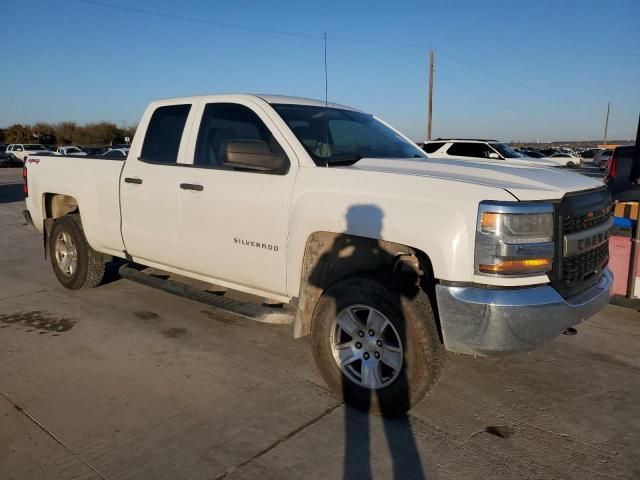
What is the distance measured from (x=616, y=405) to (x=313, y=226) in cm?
233

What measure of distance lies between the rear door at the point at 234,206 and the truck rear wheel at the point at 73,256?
182 centimetres

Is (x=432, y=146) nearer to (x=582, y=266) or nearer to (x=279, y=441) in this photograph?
(x=582, y=266)

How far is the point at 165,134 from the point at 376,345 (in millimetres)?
2781

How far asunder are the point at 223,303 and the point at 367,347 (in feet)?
4.23

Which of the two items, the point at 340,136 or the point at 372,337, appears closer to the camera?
the point at 372,337

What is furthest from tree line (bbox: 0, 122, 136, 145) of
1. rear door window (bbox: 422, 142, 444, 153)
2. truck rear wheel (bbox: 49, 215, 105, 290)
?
truck rear wheel (bbox: 49, 215, 105, 290)

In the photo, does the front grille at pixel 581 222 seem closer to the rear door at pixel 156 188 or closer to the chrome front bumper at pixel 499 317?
the chrome front bumper at pixel 499 317

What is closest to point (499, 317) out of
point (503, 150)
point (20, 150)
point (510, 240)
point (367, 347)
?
point (510, 240)

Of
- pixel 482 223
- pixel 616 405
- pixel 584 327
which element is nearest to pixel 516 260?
pixel 482 223

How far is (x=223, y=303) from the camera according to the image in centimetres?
402

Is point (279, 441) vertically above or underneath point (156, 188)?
underneath

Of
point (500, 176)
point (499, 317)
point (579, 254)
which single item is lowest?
point (499, 317)

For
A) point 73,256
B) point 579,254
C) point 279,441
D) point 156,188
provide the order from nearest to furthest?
point 279,441
point 579,254
point 156,188
point 73,256

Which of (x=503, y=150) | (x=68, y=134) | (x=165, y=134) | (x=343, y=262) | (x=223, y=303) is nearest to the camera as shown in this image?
(x=343, y=262)
